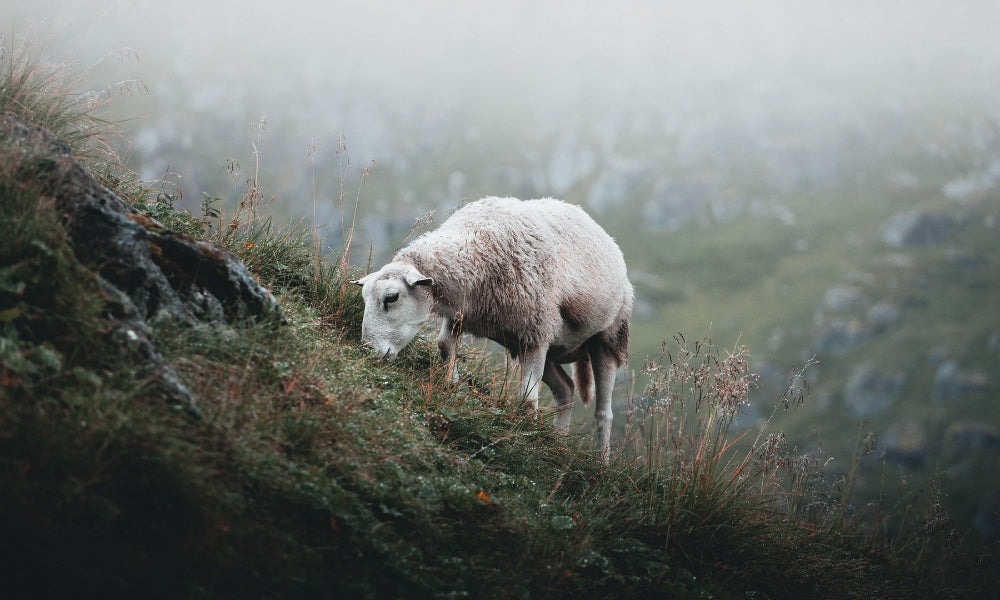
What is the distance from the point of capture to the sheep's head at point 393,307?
6.55 meters

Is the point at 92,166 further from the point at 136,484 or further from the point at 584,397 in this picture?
the point at 584,397

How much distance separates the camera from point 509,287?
7.28 m

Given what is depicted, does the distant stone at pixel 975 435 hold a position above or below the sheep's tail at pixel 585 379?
below

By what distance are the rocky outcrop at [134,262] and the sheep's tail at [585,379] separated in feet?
17.7

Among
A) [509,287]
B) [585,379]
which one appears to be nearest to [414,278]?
[509,287]

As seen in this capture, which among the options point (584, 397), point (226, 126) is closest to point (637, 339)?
point (226, 126)

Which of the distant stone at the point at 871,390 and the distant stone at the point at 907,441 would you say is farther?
the distant stone at the point at 871,390

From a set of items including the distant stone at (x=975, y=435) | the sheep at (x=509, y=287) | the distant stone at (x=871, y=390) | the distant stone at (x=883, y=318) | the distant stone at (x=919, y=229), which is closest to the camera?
the sheep at (x=509, y=287)

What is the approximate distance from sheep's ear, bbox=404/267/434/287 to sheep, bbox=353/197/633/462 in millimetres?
10

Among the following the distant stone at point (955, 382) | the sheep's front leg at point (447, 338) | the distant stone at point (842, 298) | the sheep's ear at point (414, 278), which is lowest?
the distant stone at point (955, 382)

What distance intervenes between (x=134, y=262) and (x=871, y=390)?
148m

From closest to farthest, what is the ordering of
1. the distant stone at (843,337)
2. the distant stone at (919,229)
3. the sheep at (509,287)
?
the sheep at (509,287) → the distant stone at (843,337) → the distant stone at (919,229)

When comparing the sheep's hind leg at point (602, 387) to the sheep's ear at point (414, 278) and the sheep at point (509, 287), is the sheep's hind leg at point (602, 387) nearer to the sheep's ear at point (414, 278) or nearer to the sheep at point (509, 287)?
the sheep at point (509, 287)

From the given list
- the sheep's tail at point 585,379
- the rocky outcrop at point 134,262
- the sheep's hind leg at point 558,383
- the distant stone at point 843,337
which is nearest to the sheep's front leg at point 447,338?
the sheep's hind leg at point 558,383
